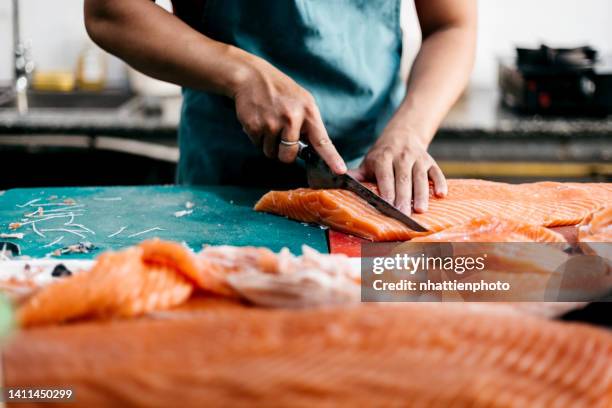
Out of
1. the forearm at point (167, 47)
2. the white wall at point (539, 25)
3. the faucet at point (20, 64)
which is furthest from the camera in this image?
the white wall at point (539, 25)

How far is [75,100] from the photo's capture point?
525cm

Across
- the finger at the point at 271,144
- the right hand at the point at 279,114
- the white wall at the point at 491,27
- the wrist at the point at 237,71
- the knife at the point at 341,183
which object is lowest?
the knife at the point at 341,183

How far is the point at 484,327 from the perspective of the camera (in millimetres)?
1295

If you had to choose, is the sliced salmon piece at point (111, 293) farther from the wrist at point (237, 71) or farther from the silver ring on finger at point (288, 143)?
the wrist at point (237, 71)

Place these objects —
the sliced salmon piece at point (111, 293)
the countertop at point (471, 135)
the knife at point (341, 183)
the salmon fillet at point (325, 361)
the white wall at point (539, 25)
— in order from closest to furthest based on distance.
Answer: the salmon fillet at point (325, 361) → the sliced salmon piece at point (111, 293) → the knife at point (341, 183) → the countertop at point (471, 135) → the white wall at point (539, 25)

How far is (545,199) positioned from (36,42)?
167 inches

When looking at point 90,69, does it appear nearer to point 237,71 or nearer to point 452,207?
point 237,71

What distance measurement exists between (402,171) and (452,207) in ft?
0.66

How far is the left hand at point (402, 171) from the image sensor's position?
236cm

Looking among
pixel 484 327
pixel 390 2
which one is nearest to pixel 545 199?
pixel 390 2

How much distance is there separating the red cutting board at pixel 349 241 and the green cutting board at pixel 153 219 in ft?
0.10

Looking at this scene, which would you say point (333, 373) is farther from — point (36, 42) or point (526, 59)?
point (36, 42)

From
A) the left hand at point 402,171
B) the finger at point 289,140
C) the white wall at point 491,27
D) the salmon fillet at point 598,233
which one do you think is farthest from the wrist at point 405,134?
the white wall at point 491,27

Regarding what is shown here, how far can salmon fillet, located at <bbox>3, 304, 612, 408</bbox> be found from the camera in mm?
1164
